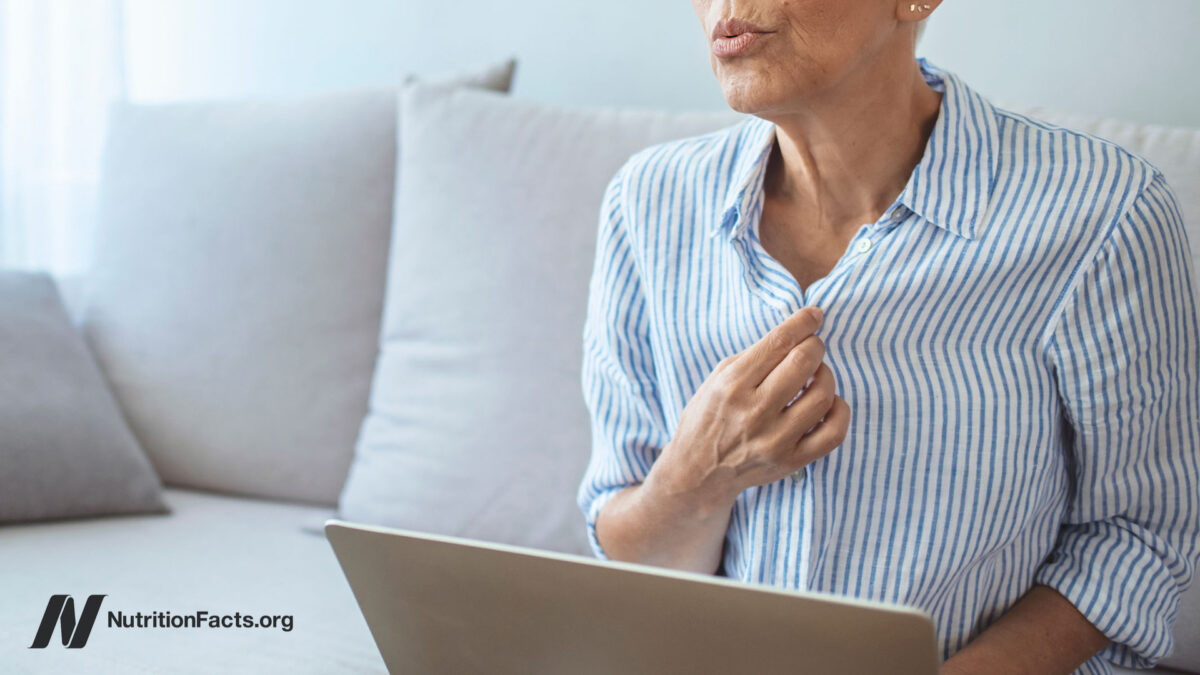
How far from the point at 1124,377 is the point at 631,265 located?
1.44 feet

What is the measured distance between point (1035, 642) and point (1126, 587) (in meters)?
0.09

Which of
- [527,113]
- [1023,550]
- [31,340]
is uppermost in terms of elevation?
[527,113]

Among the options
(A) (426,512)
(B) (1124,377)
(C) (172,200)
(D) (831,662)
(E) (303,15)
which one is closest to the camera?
(D) (831,662)

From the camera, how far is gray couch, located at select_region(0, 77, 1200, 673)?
1330 millimetres

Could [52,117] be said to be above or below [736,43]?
below

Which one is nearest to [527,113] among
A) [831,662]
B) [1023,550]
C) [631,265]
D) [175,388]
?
[631,265]

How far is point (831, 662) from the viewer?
552 mm

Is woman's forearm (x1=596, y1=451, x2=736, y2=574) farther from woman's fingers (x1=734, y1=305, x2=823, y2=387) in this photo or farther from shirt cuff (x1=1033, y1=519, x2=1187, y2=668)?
shirt cuff (x1=1033, y1=519, x2=1187, y2=668)

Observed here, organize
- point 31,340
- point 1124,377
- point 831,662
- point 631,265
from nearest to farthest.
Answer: point 831,662
point 1124,377
point 631,265
point 31,340

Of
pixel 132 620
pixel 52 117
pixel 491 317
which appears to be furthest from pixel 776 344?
pixel 52 117

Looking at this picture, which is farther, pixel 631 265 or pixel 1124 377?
pixel 631 265

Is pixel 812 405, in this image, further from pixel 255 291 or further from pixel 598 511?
pixel 255 291

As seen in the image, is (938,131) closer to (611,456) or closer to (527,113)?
(611,456)

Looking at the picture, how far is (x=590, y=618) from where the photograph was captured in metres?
0.60
